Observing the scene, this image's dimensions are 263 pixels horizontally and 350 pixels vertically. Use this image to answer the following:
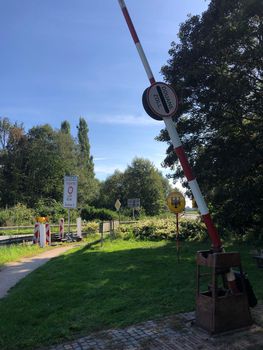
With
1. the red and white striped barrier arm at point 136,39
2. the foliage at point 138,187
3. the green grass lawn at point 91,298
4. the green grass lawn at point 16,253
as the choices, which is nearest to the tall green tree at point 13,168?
the foliage at point 138,187

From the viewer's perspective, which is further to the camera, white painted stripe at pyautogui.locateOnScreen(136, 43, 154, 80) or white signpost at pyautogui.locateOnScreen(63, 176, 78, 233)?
white signpost at pyautogui.locateOnScreen(63, 176, 78, 233)

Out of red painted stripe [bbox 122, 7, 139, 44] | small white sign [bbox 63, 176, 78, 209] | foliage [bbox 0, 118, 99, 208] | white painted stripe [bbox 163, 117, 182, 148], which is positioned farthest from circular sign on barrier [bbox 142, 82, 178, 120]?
foliage [bbox 0, 118, 99, 208]

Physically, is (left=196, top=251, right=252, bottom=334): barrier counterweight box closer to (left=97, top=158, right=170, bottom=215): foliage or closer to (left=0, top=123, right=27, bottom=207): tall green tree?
(left=0, top=123, right=27, bottom=207): tall green tree

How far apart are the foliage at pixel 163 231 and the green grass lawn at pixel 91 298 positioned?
9.54m

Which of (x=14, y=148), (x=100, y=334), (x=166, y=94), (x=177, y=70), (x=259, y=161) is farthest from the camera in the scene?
(x=14, y=148)

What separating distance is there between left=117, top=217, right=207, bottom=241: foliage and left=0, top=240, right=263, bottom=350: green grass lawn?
9.54 meters

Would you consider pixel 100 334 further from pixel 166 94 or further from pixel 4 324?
pixel 166 94

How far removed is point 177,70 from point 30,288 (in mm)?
9374

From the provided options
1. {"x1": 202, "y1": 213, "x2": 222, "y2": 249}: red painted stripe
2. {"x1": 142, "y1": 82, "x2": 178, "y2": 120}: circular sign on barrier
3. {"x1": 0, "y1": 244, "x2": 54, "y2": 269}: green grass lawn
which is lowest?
{"x1": 0, "y1": 244, "x2": 54, "y2": 269}: green grass lawn

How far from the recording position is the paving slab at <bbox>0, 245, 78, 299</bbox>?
9.52 m

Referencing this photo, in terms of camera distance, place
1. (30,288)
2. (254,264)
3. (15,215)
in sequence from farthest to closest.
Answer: (15,215), (254,264), (30,288)

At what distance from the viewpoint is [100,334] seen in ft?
17.1

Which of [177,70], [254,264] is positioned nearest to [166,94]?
[254,264]

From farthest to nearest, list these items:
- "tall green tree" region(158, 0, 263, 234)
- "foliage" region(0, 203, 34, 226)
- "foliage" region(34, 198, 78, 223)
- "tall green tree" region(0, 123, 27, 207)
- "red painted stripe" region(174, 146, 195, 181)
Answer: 1. "tall green tree" region(0, 123, 27, 207)
2. "foliage" region(34, 198, 78, 223)
3. "foliage" region(0, 203, 34, 226)
4. "tall green tree" region(158, 0, 263, 234)
5. "red painted stripe" region(174, 146, 195, 181)
